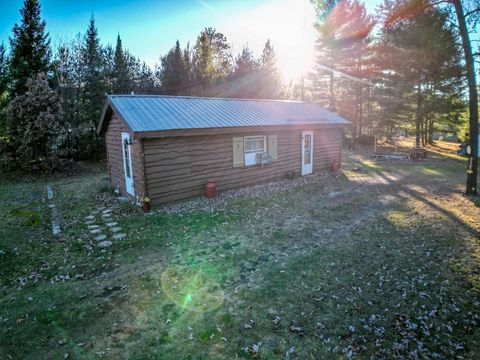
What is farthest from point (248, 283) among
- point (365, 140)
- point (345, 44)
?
point (365, 140)

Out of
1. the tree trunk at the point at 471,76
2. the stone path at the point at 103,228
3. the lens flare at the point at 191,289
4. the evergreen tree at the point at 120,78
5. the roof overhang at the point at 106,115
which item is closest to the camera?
the lens flare at the point at 191,289

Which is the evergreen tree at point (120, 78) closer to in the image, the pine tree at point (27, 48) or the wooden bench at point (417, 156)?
the pine tree at point (27, 48)

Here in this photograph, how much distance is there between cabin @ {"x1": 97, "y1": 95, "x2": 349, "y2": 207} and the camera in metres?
9.52

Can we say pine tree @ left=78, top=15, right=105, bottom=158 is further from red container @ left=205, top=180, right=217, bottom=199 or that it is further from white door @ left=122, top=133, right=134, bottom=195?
red container @ left=205, top=180, right=217, bottom=199

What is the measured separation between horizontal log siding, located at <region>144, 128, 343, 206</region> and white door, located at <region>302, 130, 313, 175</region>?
0.79m

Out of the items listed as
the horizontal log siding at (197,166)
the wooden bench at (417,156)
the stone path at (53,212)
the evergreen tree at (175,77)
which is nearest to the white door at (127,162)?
the horizontal log siding at (197,166)

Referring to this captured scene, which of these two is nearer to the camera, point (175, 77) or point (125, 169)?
point (125, 169)

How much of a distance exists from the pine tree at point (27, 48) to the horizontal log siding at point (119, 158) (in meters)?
10.2

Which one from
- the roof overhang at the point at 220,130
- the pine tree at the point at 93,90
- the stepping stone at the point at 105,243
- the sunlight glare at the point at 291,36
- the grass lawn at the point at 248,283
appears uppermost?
the sunlight glare at the point at 291,36

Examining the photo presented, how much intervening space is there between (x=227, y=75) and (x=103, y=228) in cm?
2188

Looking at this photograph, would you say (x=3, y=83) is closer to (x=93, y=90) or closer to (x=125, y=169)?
(x=93, y=90)

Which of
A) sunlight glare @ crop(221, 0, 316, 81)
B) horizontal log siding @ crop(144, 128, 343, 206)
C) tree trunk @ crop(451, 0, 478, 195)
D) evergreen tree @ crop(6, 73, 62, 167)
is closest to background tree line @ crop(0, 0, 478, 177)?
evergreen tree @ crop(6, 73, 62, 167)

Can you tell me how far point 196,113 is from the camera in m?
11.3

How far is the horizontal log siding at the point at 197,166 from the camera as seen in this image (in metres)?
9.53
